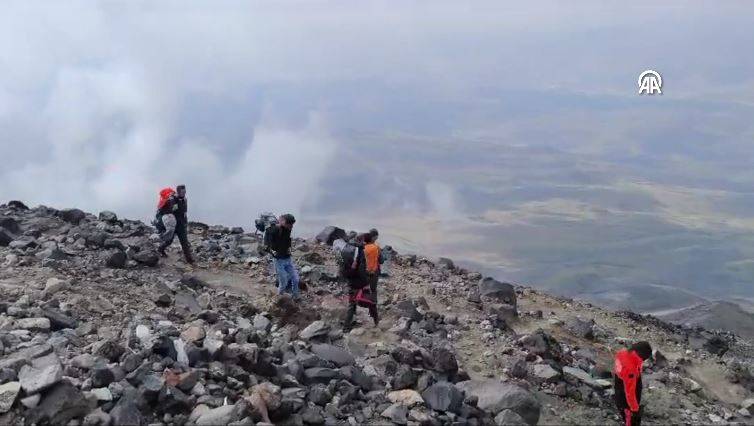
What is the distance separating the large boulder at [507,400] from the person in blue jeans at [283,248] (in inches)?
223

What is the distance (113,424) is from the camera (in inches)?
330

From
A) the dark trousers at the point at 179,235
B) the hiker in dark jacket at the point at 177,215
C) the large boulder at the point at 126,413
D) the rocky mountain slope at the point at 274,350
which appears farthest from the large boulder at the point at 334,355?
the dark trousers at the point at 179,235

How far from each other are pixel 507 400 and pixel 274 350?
3.67 meters

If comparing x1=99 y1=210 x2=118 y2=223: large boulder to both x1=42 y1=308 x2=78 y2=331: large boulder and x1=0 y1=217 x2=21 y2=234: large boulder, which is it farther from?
x1=42 y1=308 x2=78 y2=331: large boulder

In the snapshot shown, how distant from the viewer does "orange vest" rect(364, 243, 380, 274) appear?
14.3 m

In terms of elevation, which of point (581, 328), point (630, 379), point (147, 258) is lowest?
point (630, 379)

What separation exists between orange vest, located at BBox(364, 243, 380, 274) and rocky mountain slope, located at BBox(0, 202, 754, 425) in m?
1.23

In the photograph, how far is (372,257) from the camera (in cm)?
1434

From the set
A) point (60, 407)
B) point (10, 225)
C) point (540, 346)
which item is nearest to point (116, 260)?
point (10, 225)

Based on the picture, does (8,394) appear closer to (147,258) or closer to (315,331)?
(315,331)

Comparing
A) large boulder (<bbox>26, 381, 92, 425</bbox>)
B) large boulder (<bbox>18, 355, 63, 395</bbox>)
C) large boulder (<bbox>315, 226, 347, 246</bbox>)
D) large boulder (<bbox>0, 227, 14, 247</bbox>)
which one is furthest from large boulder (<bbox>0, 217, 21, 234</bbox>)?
large boulder (<bbox>26, 381, 92, 425</bbox>)

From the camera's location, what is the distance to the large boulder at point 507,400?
10852 mm

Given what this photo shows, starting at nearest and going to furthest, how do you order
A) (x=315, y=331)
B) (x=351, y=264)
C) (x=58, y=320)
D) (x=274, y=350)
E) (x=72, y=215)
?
1. (x=274, y=350)
2. (x=58, y=320)
3. (x=315, y=331)
4. (x=351, y=264)
5. (x=72, y=215)

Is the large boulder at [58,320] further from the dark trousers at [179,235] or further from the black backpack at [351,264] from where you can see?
the dark trousers at [179,235]
